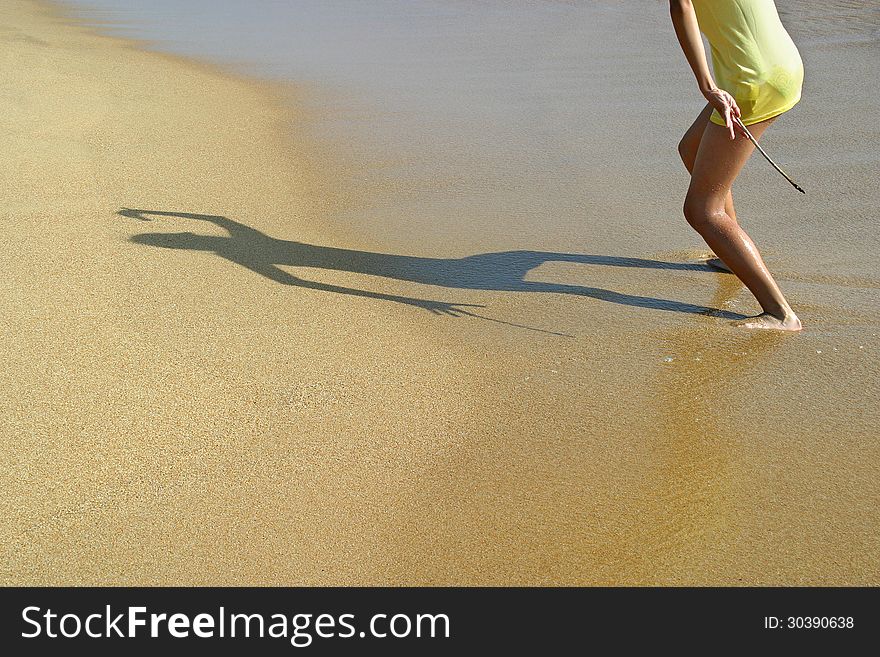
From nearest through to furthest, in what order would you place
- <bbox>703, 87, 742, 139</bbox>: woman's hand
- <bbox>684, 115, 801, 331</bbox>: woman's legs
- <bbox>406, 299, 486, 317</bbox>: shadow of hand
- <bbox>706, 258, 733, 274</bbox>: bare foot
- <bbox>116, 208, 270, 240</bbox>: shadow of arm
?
<bbox>703, 87, 742, 139</bbox>: woman's hand < <bbox>684, 115, 801, 331</bbox>: woman's legs < <bbox>406, 299, 486, 317</bbox>: shadow of hand < <bbox>706, 258, 733, 274</bbox>: bare foot < <bbox>116, 208, 270, 240</bbox>: shadow of arm

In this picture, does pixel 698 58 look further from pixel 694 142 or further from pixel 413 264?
pixel 413 264

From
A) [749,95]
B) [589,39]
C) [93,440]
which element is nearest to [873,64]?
[589,39]

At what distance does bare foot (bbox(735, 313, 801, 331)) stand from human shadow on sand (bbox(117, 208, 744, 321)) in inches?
9.4

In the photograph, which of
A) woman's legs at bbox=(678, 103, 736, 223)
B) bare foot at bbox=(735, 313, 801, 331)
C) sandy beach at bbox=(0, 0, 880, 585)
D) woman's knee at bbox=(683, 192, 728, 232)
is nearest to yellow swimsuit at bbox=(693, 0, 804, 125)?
woman's knee at bbox=(683, 192, 728, 232)

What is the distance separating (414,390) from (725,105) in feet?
4.88

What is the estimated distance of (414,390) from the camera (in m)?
3.43

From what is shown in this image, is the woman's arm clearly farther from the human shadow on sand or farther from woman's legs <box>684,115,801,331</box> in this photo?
the human shadow on sand

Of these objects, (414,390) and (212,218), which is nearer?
(414,390)

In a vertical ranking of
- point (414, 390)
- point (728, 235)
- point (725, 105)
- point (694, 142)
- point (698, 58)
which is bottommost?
point (414, 390)

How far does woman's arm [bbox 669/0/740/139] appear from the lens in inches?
138

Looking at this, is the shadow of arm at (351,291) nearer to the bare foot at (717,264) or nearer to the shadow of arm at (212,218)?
the shadow of arm at (212,218)

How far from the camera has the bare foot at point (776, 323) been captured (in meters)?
3.82

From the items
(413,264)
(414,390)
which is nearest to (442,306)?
(413,264)

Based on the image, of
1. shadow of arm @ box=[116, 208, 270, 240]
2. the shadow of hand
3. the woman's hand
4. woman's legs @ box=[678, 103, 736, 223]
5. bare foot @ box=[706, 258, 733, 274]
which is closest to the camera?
the woman's hand
